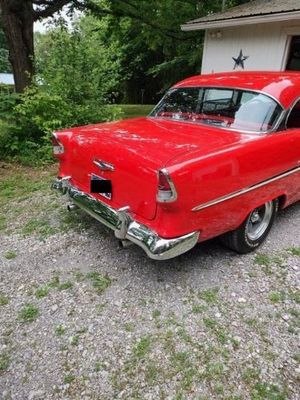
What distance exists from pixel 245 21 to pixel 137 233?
8102mm

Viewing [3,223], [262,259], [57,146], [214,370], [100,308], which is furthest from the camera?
[3,223]

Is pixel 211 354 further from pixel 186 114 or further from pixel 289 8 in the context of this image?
pixel 289 8

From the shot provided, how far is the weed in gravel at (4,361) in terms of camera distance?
2.23 meters

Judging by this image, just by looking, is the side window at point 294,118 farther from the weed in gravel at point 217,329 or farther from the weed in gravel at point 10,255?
the weed in gravel at point 10,255


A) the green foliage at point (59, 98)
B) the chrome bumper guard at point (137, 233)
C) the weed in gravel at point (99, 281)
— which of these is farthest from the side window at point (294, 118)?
the green foliage at point (59, 98)

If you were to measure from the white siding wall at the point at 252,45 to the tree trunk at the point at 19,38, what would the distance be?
17.4ft

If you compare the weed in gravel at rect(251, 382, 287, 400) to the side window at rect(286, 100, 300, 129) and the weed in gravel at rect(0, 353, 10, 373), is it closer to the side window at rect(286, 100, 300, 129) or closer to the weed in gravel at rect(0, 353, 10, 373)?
the weed in gravel at rect(0, 353, 10, 373)

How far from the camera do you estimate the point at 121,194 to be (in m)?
2.89

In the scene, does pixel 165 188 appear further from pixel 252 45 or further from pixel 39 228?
pixel 252 45

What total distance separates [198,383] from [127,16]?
1135 centimetres

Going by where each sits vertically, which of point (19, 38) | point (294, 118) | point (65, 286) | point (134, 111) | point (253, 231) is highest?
Result: point (19, 38)

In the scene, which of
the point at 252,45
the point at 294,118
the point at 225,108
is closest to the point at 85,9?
the point at 252,45

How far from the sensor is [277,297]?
2863 millimetres

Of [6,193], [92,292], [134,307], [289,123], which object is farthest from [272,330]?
[6,193]
